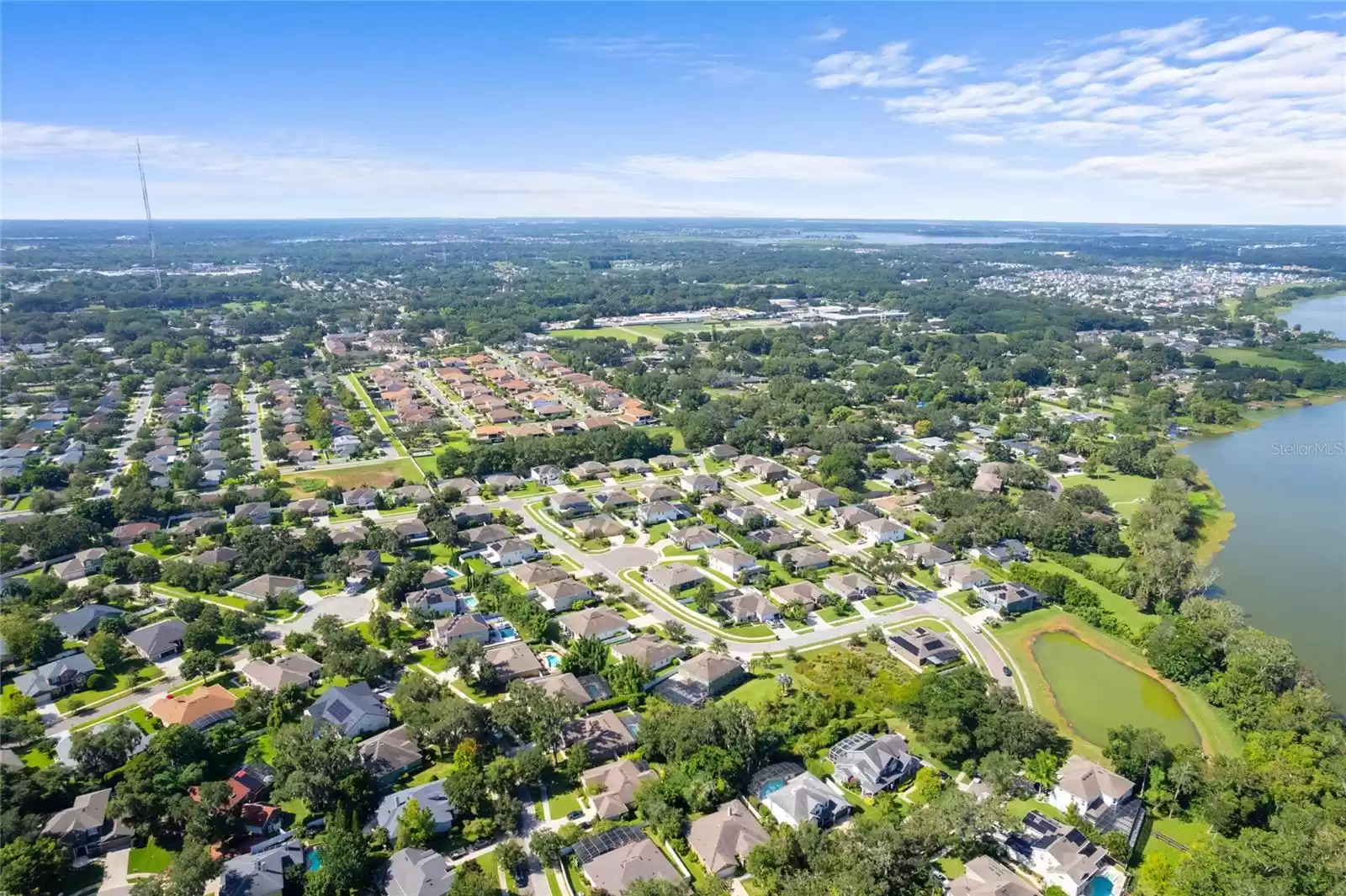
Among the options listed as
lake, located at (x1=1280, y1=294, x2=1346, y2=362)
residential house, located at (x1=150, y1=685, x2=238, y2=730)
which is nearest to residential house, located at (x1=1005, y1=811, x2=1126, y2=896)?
residential house, located at (x1=150, y1=685, x2=238, y2=730)

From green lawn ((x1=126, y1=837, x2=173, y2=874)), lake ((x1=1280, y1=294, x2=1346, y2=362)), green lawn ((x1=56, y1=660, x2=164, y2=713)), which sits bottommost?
green lawn ((x1=126, y1=837, x2=173, y2=874))

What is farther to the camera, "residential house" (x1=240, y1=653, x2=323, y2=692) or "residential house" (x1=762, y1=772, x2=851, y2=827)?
"residential house" (x1=240, y1=653, x2=323, y2=692)

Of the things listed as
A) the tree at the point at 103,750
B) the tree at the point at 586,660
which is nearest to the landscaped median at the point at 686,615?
the tree at the point at 586,660

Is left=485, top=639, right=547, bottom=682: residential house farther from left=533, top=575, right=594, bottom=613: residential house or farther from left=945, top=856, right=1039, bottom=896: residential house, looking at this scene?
left=945, top=856, right=1039, bottom=896: residential house

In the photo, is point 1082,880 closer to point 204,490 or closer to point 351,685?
point 351,685

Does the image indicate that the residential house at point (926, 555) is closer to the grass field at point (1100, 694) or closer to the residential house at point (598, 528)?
the grass field at point (1100, 694)

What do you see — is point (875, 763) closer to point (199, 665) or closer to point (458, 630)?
point (458, 630)
